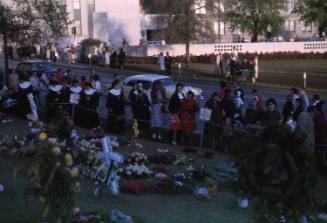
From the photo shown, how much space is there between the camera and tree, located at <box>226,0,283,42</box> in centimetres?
6931

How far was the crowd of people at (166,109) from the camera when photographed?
15.8 m

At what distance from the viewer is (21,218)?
920 cm

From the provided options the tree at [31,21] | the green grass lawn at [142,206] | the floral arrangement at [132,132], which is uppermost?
the tree at [31,21]

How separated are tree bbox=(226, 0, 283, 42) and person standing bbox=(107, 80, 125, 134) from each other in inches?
2044

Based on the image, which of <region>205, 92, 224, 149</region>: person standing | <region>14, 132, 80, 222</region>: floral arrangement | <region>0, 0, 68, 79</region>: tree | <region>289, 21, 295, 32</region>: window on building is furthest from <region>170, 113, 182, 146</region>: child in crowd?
<region>289, 21, 295, 32</region>: window on building

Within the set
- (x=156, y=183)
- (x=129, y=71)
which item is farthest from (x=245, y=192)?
(x=129, y=71)

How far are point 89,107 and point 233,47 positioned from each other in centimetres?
4497

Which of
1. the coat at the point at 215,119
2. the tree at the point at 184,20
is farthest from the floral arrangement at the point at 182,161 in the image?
the tree at the point at 184,20

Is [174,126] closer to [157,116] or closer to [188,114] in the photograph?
[188,114]

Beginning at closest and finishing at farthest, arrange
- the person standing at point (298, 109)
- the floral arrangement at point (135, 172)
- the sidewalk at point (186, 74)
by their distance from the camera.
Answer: the floral arrangement at point (135, 172), the person standing at point (298, 109), the sidewalk at point (186, 74)

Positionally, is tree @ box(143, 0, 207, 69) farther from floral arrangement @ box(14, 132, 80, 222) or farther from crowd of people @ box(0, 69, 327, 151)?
floral arrangement @ box(14, 132, 80, 222)

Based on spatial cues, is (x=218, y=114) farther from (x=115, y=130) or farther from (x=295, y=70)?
(x=295, y=70)

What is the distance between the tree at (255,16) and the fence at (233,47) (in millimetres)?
6770

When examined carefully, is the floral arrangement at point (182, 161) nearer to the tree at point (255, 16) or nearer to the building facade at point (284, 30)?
the building facade at point (284, 30)
